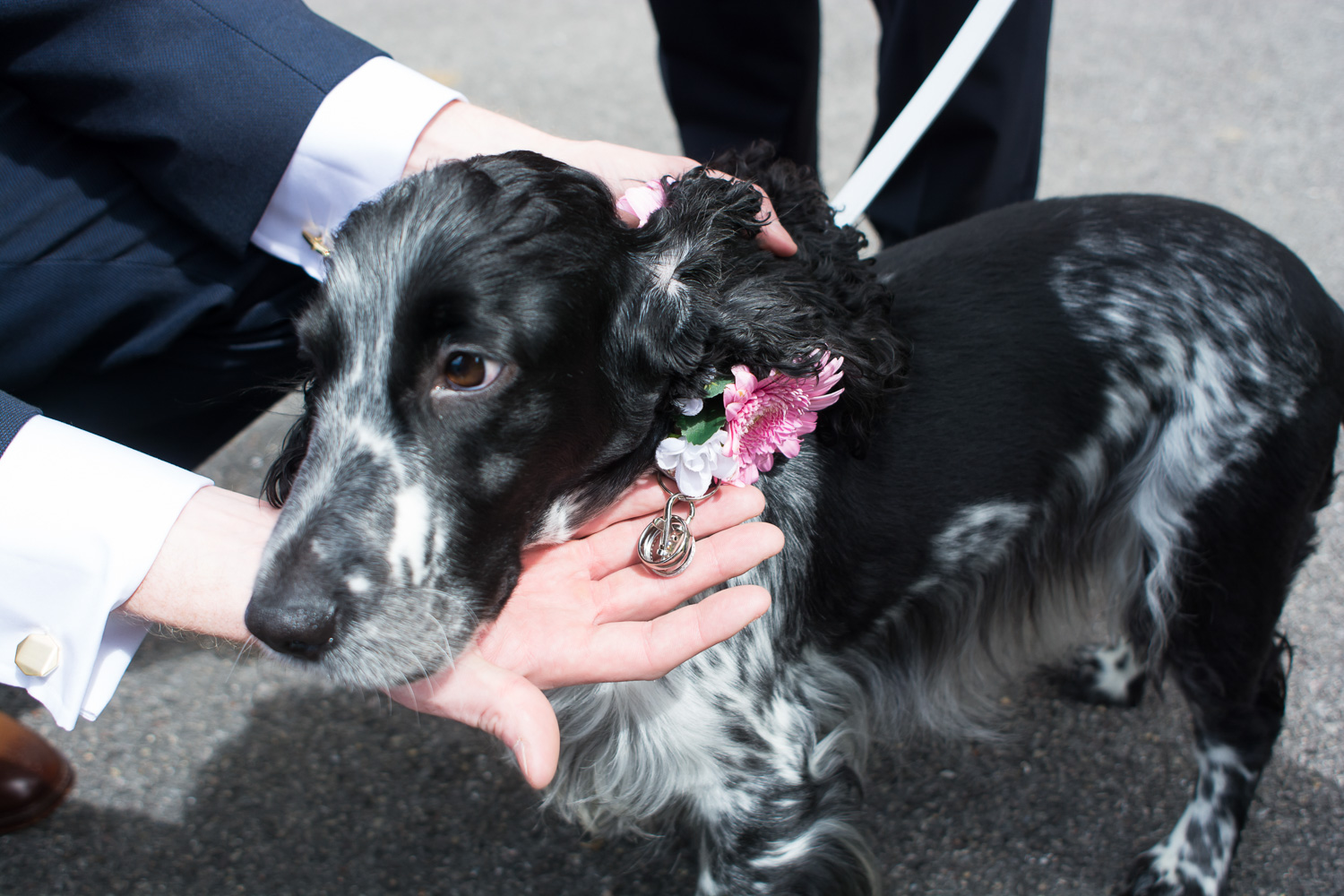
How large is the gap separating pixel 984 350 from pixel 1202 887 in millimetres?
1460

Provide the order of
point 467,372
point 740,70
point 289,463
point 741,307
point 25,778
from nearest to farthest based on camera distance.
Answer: point 467,372, point 741,307, point 289,463, point 25,778, point 740,70

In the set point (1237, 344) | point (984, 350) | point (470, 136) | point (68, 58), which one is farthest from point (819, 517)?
point (68, 58)

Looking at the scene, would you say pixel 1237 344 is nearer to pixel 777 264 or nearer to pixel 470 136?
pixel 777 264

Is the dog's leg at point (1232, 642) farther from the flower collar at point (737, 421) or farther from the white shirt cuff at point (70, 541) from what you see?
the white shirt cuff at point (70, 541)

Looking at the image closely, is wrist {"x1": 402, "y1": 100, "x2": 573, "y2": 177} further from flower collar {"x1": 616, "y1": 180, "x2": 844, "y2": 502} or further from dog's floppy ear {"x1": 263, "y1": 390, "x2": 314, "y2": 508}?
dog's floppy ear {"x1": 263, "y1": 390, "x2": 314, "y2": 508}

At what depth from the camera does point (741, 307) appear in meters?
1.97

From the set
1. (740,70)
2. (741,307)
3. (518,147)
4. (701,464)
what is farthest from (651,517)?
(740,70)

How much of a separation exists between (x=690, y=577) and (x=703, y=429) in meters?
0.31

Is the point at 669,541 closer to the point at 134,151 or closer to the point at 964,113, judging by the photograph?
the point at 134,151

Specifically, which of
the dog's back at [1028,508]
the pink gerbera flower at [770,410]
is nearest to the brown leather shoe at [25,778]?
the dog's back at [1028,508]

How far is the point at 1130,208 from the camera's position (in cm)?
248

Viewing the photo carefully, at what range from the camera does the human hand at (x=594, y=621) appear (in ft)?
5.83

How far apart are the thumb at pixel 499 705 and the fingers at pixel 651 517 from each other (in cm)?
38

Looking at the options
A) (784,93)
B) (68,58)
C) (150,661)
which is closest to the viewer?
(68,58)
